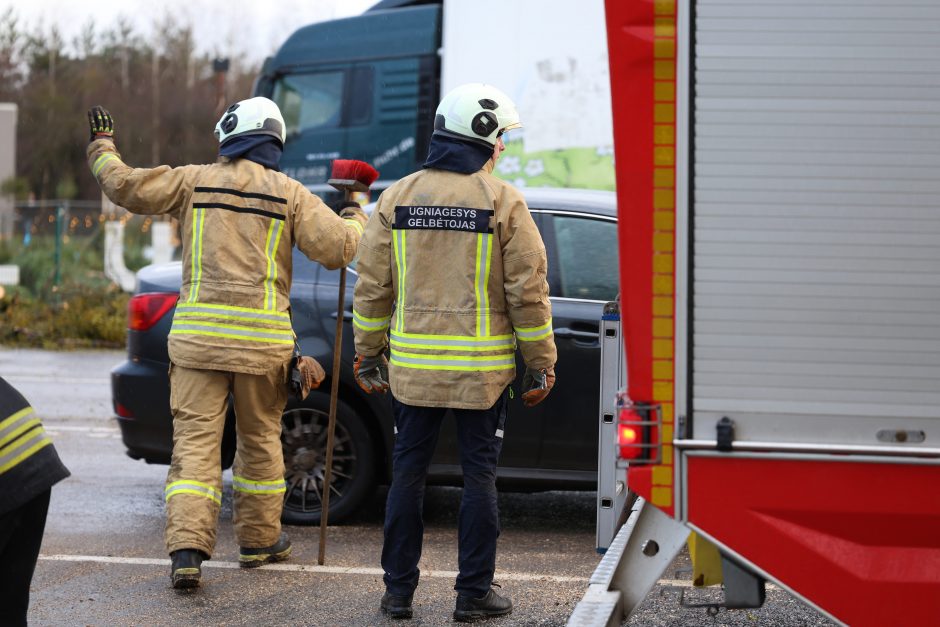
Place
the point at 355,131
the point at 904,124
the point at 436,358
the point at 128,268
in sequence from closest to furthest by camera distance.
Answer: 1. the point at 904,124
2. the point at 436,358
3. the point at 355,131
4. the point at 128,268

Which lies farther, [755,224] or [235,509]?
[235,509]

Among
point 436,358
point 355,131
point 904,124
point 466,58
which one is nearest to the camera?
point 904,124

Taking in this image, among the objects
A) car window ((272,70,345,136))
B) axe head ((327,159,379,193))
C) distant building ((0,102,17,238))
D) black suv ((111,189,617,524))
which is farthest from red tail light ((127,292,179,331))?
distant building ((0,102,17,238))

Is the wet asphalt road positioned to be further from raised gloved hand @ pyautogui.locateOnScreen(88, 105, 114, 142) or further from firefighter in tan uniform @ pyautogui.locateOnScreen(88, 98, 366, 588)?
raised gloved hand @ pyautogui.locateOnScreen(88, 105, 114, 142)

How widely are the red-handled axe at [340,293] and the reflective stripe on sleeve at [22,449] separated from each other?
7.50 ft

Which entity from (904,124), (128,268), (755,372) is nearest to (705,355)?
(755,372)

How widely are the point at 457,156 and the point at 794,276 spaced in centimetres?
189

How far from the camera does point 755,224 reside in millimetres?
3193

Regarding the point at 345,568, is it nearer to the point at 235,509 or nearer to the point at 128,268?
the point at 235,509

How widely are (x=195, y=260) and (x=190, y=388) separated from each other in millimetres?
515

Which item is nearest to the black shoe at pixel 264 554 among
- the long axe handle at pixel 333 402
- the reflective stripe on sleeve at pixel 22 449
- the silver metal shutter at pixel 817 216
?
the long axe handle at pixel 333 402

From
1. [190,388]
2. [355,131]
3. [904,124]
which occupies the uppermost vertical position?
[355,131]

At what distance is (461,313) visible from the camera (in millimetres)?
4789

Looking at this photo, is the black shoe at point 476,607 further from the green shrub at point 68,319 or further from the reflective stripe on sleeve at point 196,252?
the green shrub at point 68,319
